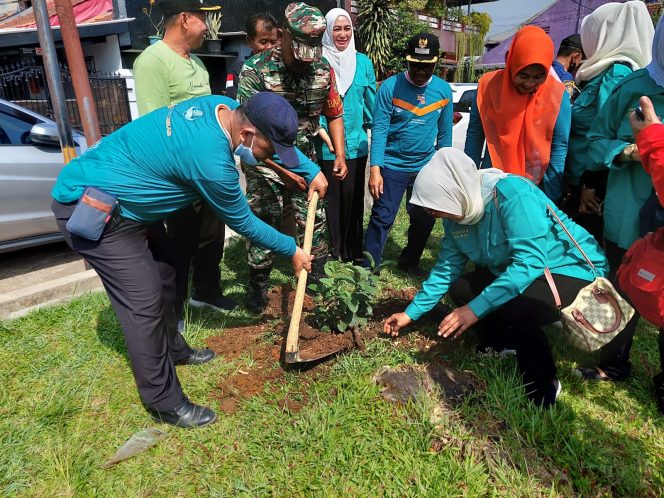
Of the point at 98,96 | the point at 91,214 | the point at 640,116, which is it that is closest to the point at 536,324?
the point at 640,116

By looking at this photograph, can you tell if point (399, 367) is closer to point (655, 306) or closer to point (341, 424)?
point (341, 424)

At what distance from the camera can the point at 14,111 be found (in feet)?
13.4

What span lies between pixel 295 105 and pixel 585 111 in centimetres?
182

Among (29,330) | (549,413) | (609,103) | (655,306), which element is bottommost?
(29,330)

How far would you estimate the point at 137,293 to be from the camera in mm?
2131

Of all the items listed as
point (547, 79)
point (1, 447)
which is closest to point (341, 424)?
point (1, 447)

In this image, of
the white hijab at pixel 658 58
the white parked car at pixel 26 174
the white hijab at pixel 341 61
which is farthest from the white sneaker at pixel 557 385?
the white parked car at pixel 26 174

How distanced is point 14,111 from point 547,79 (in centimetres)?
433

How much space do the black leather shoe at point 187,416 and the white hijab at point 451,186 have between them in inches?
59.0

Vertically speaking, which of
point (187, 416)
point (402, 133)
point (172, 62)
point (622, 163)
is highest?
point (172, 62)

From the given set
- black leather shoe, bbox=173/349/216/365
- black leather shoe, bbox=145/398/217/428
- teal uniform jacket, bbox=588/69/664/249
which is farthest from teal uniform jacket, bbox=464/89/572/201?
black leather shoe, bbox=145/398/217/428

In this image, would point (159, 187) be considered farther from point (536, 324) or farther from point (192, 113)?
point (536, 324)

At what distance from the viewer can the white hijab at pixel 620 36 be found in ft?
8.60

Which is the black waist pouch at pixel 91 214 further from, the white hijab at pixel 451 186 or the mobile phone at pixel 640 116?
the mobile phone at pixel 640 116
